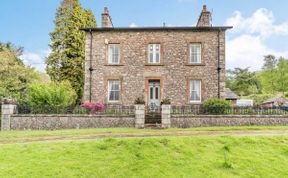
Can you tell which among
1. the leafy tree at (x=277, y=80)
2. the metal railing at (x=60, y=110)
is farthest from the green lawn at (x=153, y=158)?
the leafy tree at (x=277, y=80)

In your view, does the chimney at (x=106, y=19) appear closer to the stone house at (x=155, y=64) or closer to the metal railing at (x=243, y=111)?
the stone house at (x=155, y=64)

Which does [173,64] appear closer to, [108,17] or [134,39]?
[134,39]

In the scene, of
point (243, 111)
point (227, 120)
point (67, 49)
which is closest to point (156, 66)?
point (227, 120)

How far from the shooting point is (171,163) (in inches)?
253

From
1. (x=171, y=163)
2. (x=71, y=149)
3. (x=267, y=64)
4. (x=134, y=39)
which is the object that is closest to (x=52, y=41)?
(x=134, y=39)

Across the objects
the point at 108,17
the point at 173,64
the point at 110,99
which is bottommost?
the point at 110,99

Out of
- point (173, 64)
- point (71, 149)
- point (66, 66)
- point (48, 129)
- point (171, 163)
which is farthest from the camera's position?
point (66, 66)

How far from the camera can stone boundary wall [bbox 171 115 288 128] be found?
13.6 meters

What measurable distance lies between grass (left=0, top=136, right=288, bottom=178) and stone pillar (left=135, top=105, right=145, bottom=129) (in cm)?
497

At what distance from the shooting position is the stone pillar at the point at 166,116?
13.2 metres

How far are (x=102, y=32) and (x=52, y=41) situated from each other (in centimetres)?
887

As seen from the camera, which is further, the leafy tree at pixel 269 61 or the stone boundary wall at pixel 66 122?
the leafy tree at pixel 269 61

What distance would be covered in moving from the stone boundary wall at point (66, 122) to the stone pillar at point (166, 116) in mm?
1921

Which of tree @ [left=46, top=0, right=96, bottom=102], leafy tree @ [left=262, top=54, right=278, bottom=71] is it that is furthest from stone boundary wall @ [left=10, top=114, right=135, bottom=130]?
leafy tree @ [left=262, top=54, right=278, bottom=71]
